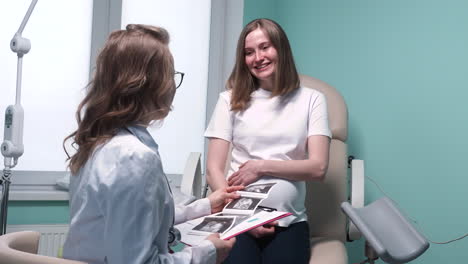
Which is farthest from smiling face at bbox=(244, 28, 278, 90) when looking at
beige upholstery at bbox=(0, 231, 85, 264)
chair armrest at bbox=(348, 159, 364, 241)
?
beige upholstery at bbox=(0, 231, 85, 264)

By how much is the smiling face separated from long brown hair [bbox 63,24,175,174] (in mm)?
859

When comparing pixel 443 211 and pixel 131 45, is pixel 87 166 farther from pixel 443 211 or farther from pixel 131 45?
pixel 443 211

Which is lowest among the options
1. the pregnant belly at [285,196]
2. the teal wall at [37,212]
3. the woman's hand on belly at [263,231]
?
the teal wall at [37,212]

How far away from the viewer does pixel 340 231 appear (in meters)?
1.98

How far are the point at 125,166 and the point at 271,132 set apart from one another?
957 millimetres

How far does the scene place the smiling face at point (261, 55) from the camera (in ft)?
6.14

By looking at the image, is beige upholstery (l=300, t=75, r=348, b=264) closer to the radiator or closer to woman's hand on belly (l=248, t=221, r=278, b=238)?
woman's hand on belly (l=248, t=221, r=278, b=238)

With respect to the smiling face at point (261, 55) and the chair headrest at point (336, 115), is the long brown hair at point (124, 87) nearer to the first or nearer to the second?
the smiling face at point (261, 55)

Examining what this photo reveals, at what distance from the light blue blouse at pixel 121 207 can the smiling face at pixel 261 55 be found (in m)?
0.95

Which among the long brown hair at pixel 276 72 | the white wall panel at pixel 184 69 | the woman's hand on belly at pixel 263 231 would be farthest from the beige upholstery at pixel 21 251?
the white wall panel at pixel 184 69

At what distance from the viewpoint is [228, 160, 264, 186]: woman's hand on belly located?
170 centimetres

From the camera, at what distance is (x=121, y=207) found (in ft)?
2.91

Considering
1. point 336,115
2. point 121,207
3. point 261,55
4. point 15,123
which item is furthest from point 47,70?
point 121,207

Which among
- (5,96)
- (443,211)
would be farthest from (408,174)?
(5,96)
